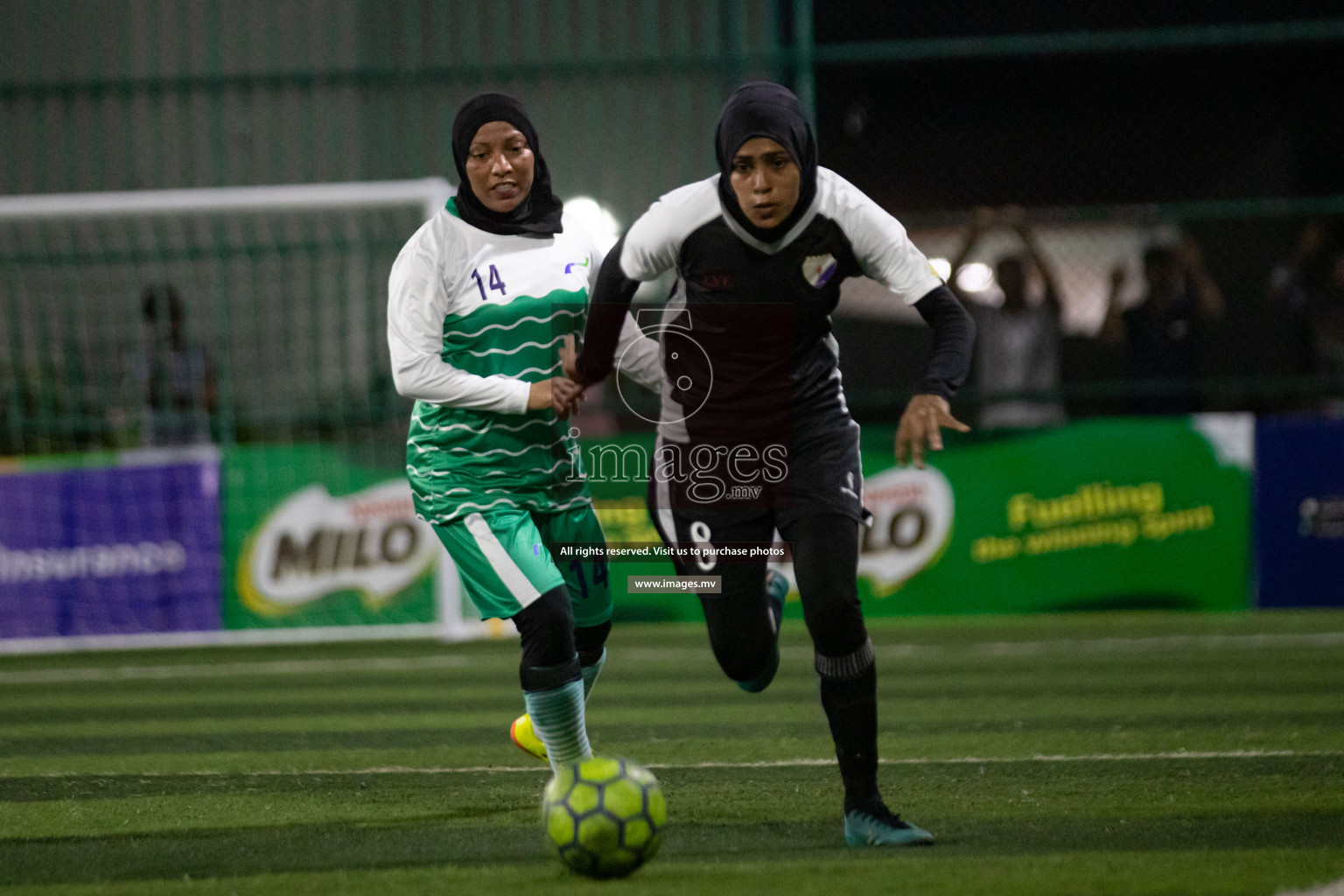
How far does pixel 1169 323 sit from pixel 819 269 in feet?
23.2

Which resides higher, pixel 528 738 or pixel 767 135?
pixel 767 135

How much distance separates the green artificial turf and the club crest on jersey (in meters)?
1.48

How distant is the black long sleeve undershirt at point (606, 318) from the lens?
436 cm

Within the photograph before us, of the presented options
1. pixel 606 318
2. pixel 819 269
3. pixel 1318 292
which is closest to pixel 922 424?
pixel 819 269

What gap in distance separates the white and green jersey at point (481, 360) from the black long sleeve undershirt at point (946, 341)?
0.96m

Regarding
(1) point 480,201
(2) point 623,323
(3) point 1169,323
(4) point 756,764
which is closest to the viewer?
(2) point 623,323

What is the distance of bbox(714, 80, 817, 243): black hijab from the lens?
405 cm

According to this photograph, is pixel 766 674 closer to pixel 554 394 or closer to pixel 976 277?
pixel 554 394

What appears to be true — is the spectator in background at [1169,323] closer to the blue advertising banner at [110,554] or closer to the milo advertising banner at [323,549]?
the milo advertising banner at [323,549]

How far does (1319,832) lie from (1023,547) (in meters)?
6.68

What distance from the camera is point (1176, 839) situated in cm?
392

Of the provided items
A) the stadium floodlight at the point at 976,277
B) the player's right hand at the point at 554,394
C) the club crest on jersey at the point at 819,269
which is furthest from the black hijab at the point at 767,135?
the stadium floodlight at the point at 976,277

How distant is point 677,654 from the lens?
9.41m

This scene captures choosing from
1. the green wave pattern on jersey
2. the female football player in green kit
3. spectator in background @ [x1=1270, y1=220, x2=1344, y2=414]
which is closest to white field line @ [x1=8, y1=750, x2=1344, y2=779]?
Result: the female football player in green kit
